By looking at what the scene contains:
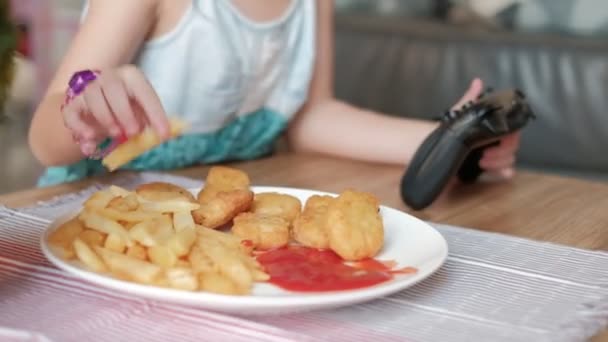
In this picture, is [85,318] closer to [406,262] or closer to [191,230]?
[191,230]

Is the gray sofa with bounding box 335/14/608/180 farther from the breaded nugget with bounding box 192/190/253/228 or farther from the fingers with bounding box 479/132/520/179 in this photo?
the breaded nugget with bounding box 192/190/253/228

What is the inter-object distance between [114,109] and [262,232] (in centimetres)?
14

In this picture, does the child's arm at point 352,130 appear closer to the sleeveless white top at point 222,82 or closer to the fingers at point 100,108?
the sleeveless white top at point 222,82

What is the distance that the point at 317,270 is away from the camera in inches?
26.2

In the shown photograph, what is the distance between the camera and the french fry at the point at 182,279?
0.59m

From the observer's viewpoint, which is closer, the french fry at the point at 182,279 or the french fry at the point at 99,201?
the french fry at the point at 182,279

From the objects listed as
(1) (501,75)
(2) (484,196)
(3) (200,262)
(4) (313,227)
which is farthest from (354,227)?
(1) (501,75)

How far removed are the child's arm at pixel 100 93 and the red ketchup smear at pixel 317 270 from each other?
0.13m

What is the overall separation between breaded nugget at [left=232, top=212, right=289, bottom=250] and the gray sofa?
4.54 ft

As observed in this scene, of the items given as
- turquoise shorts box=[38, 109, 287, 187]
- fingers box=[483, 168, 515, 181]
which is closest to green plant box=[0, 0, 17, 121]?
turquoise shorts box=[38, 109, 287, 187]

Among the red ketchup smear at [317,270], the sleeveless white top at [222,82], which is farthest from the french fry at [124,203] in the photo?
the sleeveless white top at [222,82]

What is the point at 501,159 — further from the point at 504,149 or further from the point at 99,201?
the point at 99,201

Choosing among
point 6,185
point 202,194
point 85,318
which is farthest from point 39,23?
point 85,318

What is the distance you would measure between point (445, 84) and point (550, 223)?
1.17m
